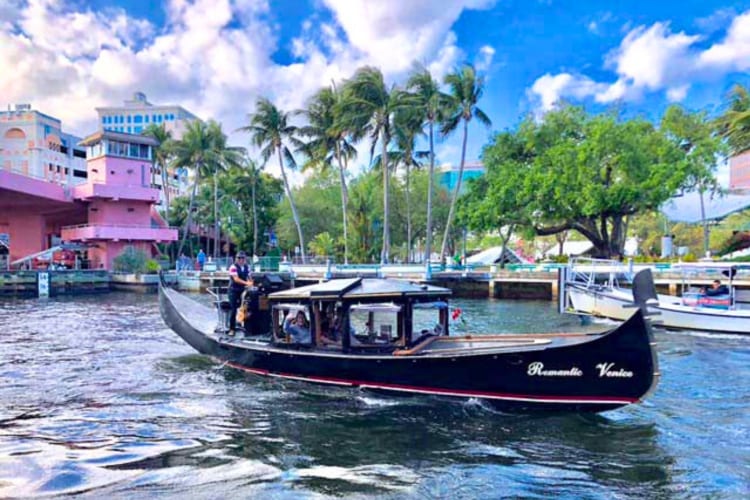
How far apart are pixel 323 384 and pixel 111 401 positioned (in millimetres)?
3533

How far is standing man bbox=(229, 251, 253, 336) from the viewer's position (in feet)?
35.5

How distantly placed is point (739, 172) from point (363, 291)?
3632cm

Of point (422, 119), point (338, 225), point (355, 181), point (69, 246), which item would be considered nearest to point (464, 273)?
point (422, 119)

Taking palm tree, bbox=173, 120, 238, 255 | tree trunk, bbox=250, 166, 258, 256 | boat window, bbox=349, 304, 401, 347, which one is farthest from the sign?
boat window, bbox=349, 304, 401, 347

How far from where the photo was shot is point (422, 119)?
34812mm

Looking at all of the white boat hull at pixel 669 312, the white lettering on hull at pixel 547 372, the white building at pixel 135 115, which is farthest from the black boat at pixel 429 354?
the white building at pixel 135 115

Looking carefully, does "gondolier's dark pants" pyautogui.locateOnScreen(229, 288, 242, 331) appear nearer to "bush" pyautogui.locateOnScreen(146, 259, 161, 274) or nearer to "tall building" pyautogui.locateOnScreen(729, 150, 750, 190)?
"bush" pyautogui.locateOnScreen(146, 259, 161, 274)

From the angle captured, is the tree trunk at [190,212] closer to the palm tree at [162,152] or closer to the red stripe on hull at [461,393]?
the palm tree at [162,152]

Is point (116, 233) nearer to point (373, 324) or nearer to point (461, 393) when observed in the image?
point (373, 324)

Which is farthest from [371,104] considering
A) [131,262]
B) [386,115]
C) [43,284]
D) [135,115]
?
[135,115]

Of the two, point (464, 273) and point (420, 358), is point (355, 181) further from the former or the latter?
point (420, 358)

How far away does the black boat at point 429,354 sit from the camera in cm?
697

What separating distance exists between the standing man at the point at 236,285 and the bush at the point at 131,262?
27.4 m

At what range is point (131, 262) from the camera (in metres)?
35.6
